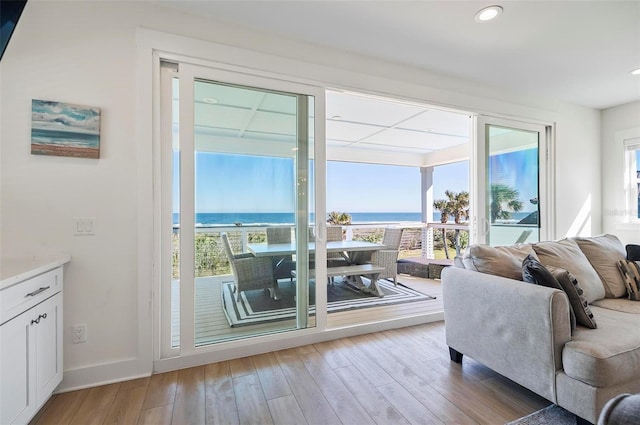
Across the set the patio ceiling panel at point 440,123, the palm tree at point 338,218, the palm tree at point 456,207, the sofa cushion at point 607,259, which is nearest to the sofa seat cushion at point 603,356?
the sofa cushion at point 607,259

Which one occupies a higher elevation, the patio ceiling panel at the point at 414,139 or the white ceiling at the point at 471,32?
the white ceiling at the point at 471,32

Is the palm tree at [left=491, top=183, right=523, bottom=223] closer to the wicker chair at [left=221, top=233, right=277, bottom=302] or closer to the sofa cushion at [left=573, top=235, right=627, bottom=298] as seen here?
the sofa cushion at [left=573, top=235, right=627, bottom=298]

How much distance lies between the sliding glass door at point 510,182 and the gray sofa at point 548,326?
99 cm

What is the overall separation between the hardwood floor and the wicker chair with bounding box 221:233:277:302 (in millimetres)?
553

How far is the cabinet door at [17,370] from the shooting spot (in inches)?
51.1

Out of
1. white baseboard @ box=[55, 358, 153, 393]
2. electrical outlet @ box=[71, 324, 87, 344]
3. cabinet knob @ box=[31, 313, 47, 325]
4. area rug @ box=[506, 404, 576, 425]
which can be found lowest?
area rug @ box=[506, 404, 576, 425]

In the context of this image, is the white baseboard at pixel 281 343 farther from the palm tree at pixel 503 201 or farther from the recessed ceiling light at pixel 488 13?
the recessed ceiling light at pixel 488 13

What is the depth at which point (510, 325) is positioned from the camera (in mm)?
1729

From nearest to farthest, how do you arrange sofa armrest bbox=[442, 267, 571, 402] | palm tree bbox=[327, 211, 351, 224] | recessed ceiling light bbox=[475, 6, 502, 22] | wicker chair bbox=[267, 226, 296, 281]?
sofa armrest bbox=[442, 267, 571, 402], recessed ceiling light bbox=[475, 6, 502, 22], wicker chair bbox=[267, 226, 296, 281], palm tree bbox=[327, 211, 351, 224]

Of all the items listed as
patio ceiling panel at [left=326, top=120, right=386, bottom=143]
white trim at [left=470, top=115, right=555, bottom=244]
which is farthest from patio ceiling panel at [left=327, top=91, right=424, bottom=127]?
white trim at [left=470, top=115, right=555, bottom=244]

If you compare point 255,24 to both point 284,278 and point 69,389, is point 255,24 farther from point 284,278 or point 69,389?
point 69,389

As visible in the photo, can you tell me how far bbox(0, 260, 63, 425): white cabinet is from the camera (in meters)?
1.31

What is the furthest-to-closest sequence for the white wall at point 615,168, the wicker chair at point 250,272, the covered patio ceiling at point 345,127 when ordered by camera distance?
the white wall at point 615,168, the wicker chair at point 250,272, the covered patio ceiling at point 345,127

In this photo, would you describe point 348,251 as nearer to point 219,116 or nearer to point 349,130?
point 349,130
